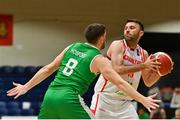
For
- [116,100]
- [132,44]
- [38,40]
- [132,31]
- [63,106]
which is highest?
[132,31]

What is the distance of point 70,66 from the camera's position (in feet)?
14.0

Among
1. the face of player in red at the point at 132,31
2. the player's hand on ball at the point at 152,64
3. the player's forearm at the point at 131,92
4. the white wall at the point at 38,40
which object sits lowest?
the white wall at the point at 38,40

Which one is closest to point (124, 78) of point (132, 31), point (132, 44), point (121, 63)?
point (121, 63)

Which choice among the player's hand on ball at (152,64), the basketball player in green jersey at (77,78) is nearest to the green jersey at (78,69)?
the basketball player in green jersey at (77,78)

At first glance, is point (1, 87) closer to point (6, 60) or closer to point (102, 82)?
point (6, 60)

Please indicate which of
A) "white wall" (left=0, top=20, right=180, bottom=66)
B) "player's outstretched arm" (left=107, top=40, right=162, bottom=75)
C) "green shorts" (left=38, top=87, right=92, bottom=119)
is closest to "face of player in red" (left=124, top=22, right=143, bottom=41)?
Result: "player's outstretched arm" (left=107, top=40, right=162, bottom=75)

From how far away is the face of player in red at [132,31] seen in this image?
5398 mm

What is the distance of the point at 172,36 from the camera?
40.8 feet

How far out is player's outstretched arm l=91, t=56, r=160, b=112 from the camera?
13.1 ft

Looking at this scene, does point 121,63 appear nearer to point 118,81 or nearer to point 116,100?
point 116,100

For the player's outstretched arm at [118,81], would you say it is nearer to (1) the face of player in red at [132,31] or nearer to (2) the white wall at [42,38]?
(1) the face of player in red at [132,31]

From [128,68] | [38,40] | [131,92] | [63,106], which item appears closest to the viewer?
[131,92]

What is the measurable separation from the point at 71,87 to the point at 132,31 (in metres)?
1.47

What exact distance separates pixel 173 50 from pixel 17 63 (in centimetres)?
384
